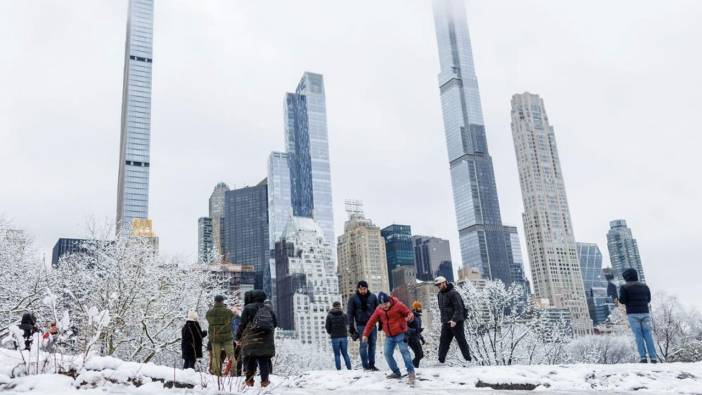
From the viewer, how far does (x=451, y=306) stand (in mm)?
12258

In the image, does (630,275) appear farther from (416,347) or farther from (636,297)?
(416,347)

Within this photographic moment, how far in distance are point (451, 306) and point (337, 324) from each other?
3.20 meters

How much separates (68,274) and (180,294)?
23.7 ft

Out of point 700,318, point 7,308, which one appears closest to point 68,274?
point 7,308

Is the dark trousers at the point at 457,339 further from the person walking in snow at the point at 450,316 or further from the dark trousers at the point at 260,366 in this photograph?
the dark trousers at the point at 260,366

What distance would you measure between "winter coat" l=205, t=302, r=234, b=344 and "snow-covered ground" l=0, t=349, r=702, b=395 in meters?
1.56

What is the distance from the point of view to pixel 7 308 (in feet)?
75.8

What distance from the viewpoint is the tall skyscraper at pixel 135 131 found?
180000mm

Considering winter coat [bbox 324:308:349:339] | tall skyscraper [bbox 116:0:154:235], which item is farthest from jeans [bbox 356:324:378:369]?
tall skyscraper [bbox 116:0:154:235]

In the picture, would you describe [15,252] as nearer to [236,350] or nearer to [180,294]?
[180,294]

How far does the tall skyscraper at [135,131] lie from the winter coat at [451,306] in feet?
589

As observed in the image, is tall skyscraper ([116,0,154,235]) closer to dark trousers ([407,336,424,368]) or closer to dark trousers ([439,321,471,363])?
dark trousers ([407,336,424,368])

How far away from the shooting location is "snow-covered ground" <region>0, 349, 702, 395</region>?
A: 752cm

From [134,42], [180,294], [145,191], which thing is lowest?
[180,294]
